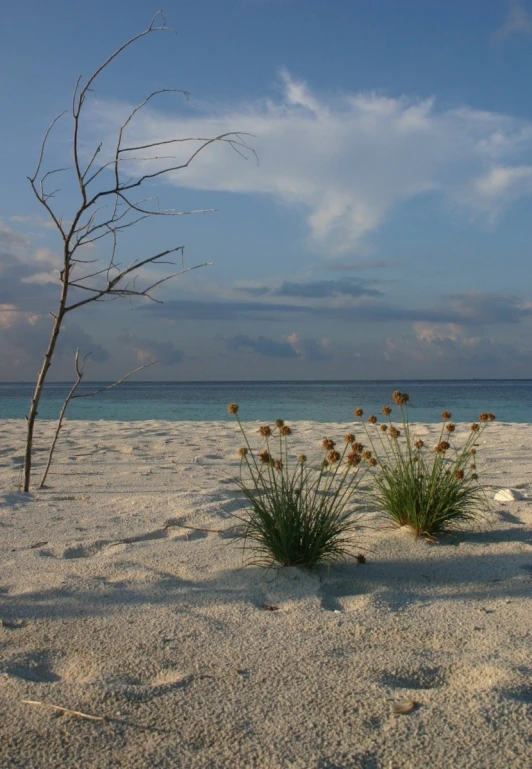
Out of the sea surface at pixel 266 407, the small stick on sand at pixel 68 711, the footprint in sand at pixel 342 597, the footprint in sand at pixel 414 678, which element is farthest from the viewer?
the sea surface at pixel 266 407

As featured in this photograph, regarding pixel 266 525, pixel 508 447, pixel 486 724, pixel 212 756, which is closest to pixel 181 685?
pixel 212 756

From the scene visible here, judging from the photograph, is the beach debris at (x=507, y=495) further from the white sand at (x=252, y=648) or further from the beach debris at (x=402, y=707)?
the beach debris at (x=402, y=707)

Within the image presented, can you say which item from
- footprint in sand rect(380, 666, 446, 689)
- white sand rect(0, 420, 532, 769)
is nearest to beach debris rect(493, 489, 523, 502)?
white sand rect(0, 420, 532, 769)

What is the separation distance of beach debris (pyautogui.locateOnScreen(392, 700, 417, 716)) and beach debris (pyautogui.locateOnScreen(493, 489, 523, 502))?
108 inches

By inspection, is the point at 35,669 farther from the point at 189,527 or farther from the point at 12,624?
the point at 189,527

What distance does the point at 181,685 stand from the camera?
6.68ft

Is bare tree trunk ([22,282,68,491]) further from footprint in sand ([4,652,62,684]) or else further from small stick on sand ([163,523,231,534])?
footprint in sand ([4,652,62,684])

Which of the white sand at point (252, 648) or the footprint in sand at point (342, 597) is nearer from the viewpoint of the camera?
the white sand at point (252, 648)

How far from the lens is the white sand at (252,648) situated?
1732 mm

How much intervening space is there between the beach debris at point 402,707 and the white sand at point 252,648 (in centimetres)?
2

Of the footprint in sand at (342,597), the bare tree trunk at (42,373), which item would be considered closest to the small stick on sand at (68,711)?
the footprint in sand at (342,597)

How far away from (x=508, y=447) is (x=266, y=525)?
547 cm

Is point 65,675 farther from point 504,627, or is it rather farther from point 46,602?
point 504,627

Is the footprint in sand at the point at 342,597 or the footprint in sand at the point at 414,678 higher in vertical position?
the footprint in sand at the point at 342,597
